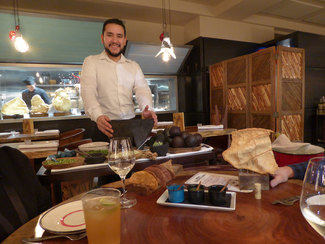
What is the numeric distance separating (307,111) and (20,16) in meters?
5.90

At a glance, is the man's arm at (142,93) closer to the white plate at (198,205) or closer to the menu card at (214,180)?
the menu card at (214,180)

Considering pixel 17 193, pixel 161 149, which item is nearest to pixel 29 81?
pixel 161 149

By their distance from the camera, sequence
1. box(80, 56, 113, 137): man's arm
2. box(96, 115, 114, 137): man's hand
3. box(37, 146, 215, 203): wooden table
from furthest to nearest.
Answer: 1. box(80, 56, 113, 137): man's arm
2. box(96, 115, 114, 137): man's hand
3. box(37, 146, 215, 203): wooden table

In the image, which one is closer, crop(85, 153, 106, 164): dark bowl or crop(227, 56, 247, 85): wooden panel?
→ crop(85, 153, 106, 164): dark bowl

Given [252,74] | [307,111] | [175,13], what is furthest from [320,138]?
[175,13]

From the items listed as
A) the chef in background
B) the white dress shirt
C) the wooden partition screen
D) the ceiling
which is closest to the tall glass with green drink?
the white dress shirt

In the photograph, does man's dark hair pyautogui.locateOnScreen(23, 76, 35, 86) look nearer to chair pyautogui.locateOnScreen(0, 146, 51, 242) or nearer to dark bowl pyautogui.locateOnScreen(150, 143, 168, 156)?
dark bowl pyautogui.locateOnScreen(150, 143, 168, 156)

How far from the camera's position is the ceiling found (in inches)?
175

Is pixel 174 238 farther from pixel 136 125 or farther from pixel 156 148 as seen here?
pixel 136 125

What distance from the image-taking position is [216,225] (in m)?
0.64

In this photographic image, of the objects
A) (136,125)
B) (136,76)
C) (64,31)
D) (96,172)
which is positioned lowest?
(96,172)

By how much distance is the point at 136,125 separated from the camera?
1588 millimetres

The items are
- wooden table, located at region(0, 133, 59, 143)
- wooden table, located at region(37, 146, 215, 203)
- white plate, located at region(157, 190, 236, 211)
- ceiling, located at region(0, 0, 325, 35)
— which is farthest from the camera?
ceiling, located at region(0, 0, 325, 35)

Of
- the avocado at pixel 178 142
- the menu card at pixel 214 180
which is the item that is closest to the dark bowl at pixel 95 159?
the avocado at pixel 178 142
